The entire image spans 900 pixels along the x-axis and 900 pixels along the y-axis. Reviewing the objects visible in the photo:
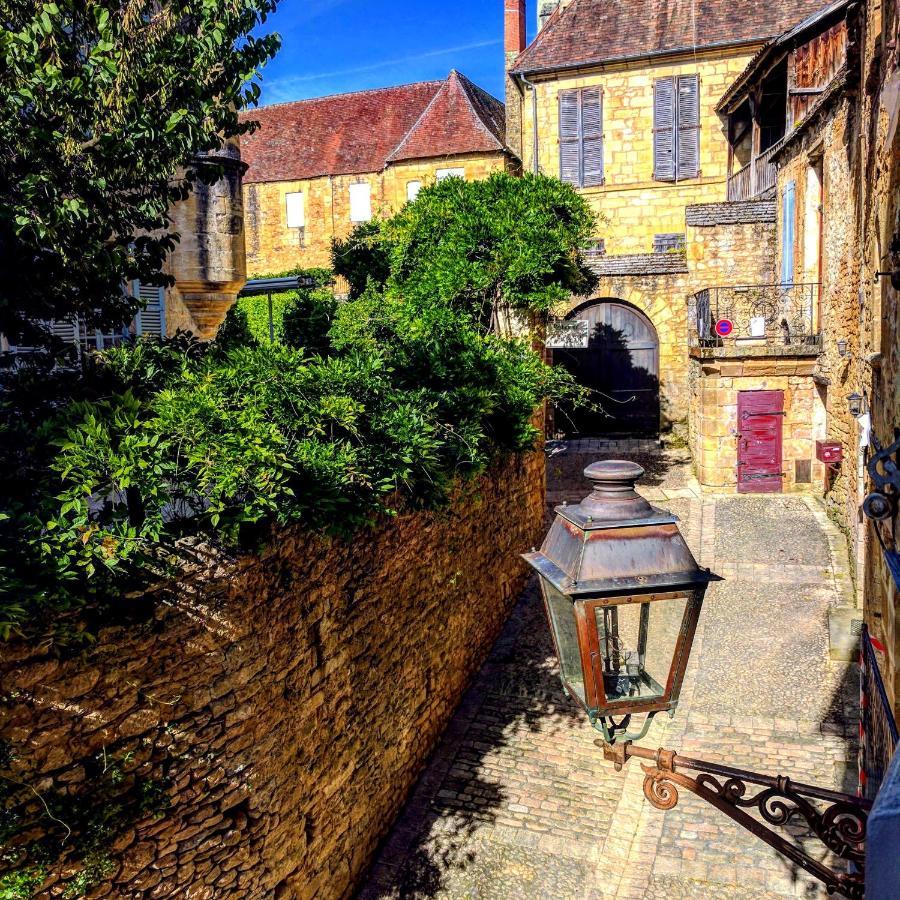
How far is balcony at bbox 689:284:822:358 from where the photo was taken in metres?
14.7

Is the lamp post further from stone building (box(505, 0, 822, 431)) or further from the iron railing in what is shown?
stone building (box(505, 0, 822, 431))

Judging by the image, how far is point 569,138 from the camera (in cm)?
2223

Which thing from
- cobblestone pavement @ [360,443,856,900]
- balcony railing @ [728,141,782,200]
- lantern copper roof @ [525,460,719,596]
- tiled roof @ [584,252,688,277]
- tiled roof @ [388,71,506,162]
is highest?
tiled roof @ [388,71,506,162]

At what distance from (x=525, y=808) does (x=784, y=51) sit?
593 inches

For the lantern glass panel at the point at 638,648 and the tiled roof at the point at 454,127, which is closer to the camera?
the lantern glass panel at the point at 638,648

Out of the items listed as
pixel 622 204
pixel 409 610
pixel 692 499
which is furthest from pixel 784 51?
pixel 409 610

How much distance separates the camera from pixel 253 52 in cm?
517

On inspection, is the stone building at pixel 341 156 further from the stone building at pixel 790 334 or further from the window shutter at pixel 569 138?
the stone building at pixel 790 334

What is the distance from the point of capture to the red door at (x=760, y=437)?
15.1 meters

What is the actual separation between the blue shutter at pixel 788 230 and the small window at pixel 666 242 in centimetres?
539

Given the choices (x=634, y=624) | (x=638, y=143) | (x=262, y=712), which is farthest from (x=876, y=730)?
(x=638, y=143)

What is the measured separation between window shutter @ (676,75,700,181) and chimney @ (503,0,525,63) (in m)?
6.10

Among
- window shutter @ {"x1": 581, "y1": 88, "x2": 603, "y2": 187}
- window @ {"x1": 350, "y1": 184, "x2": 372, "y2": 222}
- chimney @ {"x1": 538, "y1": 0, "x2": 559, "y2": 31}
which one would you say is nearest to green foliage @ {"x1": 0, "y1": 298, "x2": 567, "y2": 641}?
window shutter @ {"x1": 581, "y1": 88, "x2": 603, "y2": 187}

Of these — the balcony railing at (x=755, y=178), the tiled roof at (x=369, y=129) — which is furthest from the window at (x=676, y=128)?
the tiled roof at (x=369, y=129)
